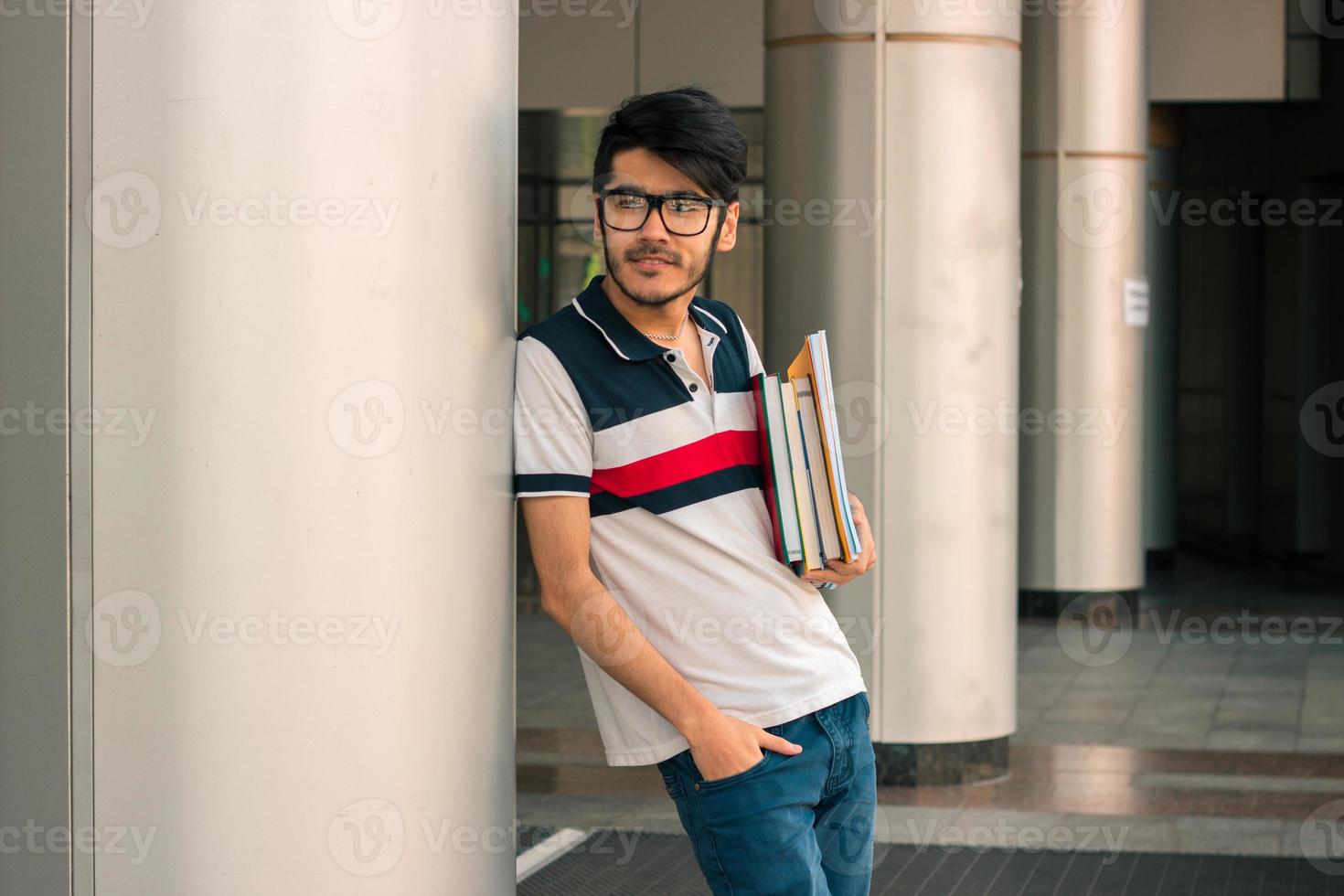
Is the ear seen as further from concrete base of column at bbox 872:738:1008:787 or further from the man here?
concrete base of column at bbox 872:738:1008:787

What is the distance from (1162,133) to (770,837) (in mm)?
12318

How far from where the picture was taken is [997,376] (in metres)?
6.11

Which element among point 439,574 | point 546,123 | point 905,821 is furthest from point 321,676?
point 546,123

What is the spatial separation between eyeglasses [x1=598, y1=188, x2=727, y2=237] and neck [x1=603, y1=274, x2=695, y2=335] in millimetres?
90

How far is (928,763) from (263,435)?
14.8ft

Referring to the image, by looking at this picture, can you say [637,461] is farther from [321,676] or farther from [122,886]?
[122,886]

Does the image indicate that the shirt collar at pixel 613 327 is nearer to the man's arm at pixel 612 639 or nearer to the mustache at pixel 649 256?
the mustache at pixel 649 256

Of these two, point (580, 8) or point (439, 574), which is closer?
point (439, 574)

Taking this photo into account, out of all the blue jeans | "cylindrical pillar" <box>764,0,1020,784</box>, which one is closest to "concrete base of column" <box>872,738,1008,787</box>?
"cylindrical pillar" <box>764,0,1020,784</box>

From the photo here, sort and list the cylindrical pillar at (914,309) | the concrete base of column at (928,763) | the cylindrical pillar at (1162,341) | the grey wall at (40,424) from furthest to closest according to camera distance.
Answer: the cylindrical pillar at (1162,341), the concrete base of column at (928,763), the cylindrical pillar at (914,309), the grey wall at (40,424)

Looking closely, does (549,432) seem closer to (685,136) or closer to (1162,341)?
(685,136)

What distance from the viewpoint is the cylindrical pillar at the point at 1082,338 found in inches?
421

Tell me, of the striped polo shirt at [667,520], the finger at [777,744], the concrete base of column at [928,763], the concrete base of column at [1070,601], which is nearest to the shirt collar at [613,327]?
the striped polo shirt at [667,520]

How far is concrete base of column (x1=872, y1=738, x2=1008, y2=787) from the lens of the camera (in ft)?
20.0
